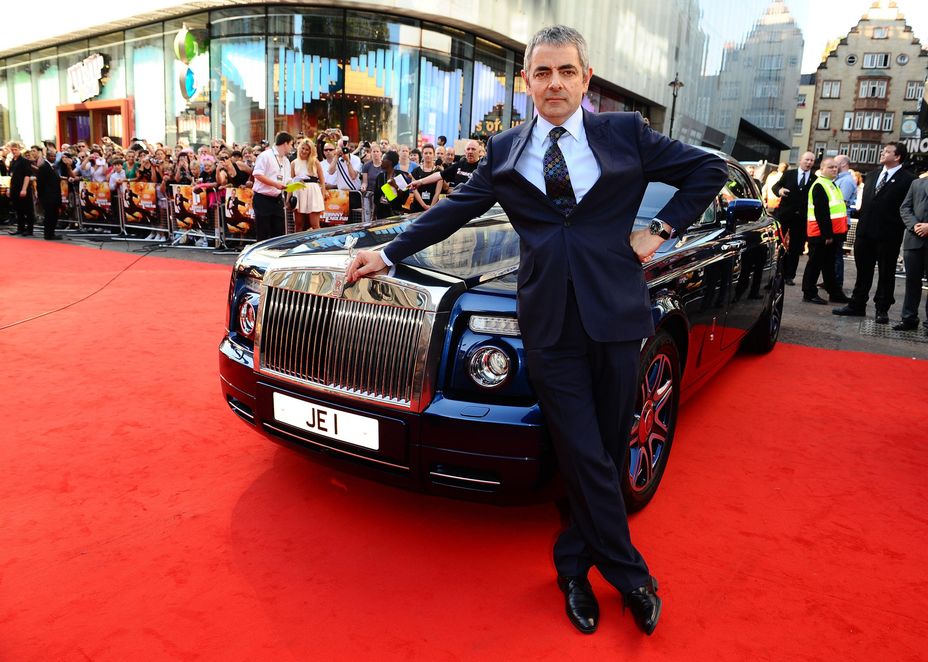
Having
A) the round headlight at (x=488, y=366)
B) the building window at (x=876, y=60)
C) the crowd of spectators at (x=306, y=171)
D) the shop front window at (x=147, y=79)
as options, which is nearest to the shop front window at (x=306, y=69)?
the crowd of spectators at (x=306, y=171)

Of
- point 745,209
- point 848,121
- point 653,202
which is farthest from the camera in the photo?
point 848,121

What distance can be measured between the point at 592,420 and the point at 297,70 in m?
21.0

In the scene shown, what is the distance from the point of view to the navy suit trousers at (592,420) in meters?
2.32

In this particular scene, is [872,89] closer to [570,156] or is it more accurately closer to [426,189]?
[426,189]

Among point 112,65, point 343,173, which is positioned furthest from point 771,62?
point 343,173

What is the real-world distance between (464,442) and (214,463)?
169cm

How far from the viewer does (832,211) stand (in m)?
8.69

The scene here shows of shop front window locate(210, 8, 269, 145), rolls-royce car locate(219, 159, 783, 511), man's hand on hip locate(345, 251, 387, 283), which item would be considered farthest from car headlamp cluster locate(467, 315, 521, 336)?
shop front window locate(210, 8, 269, 145)

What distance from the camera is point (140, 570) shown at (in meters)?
2.65

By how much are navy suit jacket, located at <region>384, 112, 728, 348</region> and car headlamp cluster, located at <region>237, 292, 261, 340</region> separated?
1.35m

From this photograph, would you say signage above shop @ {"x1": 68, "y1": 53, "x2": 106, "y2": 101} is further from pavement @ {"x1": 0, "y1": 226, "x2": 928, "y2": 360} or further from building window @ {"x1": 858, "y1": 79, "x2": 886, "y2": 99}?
building window @ {"x1": 858, "y1": 79, "x2": 886, "y2": 99}

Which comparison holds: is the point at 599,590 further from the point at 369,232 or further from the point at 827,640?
the point at 369,232

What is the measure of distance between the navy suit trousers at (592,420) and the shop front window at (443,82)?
20.4 m

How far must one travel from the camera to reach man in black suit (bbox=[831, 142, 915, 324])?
779 centimetres
